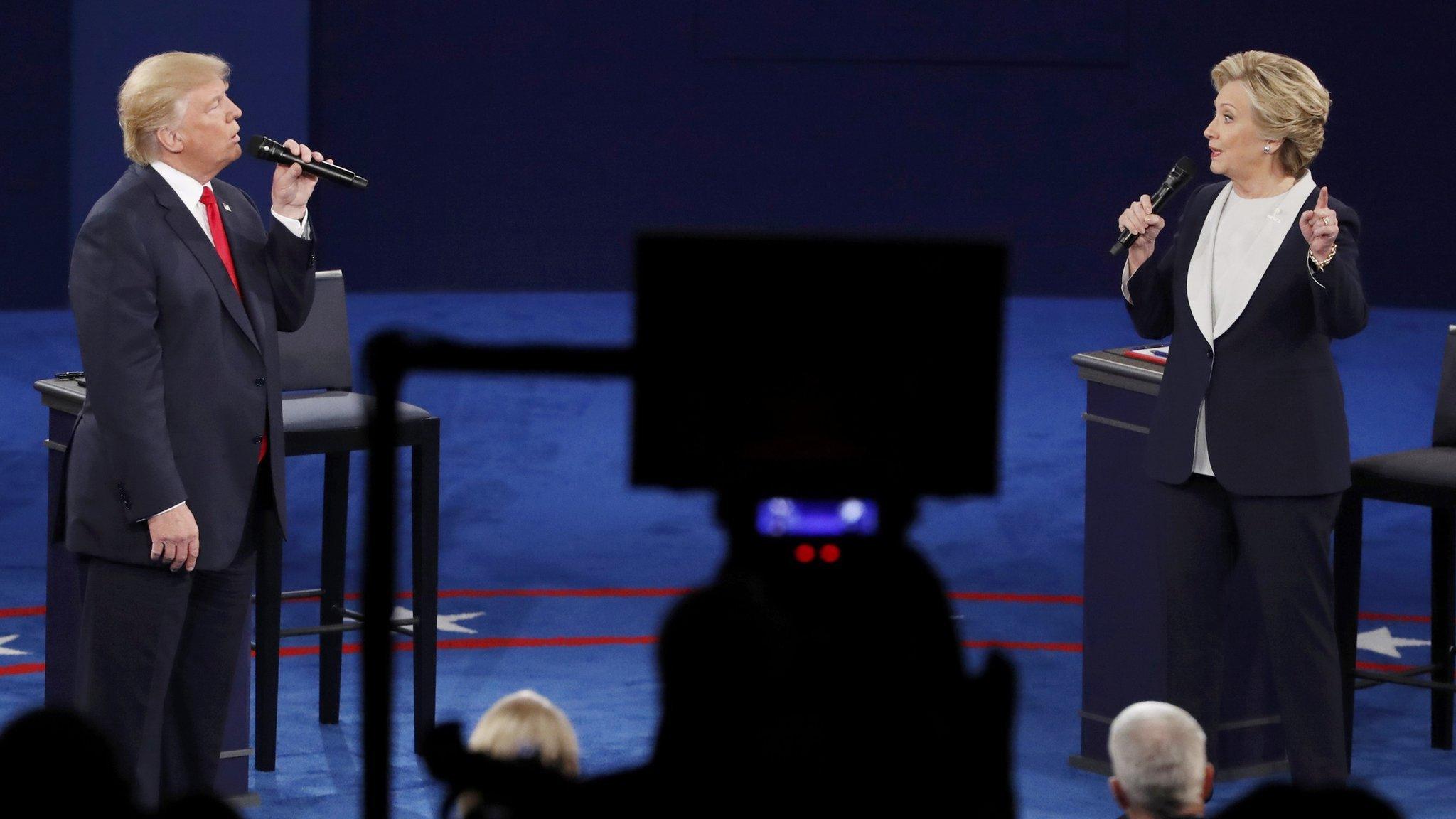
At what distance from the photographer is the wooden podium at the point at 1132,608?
4.38m

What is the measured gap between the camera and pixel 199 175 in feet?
11.9

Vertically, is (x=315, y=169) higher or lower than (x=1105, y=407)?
higher

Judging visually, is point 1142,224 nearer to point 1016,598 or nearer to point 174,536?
point 174,536

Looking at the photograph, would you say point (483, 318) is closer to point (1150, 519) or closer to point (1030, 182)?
point (1030, 182)

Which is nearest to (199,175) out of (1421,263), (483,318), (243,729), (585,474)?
(243,729)

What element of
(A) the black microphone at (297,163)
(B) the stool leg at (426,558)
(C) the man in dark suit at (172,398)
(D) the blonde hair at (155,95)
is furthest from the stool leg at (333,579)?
(A) the black microphone at (297,163)

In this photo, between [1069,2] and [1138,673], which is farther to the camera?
[1069,2]

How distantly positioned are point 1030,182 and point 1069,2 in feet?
3.40

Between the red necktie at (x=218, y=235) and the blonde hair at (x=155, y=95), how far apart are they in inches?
4.9

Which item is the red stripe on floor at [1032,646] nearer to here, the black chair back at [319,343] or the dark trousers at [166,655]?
the black chair back at [319,343]

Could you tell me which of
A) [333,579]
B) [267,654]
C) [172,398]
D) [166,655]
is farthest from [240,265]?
[333,579]

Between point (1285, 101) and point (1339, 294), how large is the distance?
1.30 ft

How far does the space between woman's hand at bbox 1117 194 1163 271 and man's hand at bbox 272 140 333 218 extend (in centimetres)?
150

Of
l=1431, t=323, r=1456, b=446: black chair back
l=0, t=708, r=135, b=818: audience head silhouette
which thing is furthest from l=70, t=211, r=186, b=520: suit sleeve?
l=1431, t=323, r=1456, b=446: black chair back
